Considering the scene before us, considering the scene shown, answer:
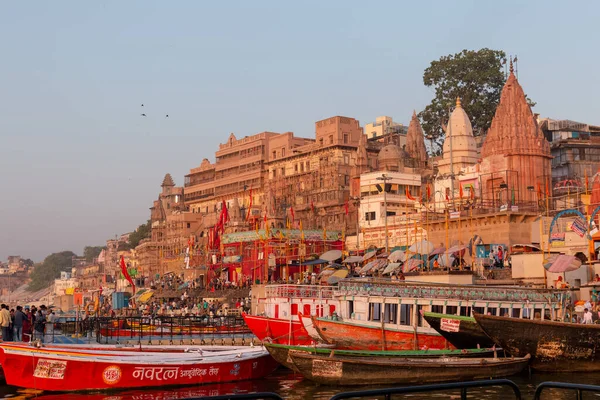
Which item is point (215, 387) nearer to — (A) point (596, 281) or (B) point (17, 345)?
(B) point (17, 345)

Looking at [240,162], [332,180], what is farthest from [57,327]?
[240,162]

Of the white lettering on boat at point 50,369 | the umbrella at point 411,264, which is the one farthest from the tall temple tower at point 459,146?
the white lettering on boat at point 50,369

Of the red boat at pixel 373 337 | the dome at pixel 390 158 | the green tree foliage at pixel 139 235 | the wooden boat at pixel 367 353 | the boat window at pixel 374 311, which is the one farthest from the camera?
the green tree foliage at pixel 139 235

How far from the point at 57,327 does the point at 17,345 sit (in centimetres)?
1653

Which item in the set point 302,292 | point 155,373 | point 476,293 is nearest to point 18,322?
point 155,373

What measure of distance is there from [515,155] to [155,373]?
34158 millimetres

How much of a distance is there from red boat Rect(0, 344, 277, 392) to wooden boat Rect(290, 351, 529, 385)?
3777 millimetres

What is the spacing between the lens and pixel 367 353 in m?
23.9

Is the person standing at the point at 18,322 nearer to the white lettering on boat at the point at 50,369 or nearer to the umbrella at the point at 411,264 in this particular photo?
the white lettering on boat at the point at 50,369

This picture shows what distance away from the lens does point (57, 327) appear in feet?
128

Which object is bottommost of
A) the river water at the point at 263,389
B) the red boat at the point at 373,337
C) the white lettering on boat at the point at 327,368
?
the river water at the point at 263,389

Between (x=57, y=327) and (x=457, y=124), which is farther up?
(x=457, y=124)

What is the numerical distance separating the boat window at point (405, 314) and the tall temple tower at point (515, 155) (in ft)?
81.7

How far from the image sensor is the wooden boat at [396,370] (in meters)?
23.2
